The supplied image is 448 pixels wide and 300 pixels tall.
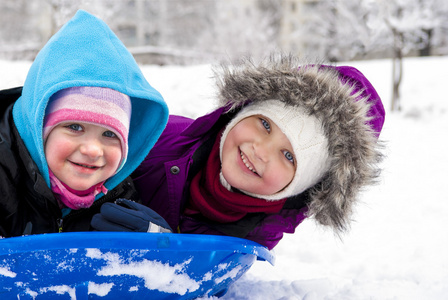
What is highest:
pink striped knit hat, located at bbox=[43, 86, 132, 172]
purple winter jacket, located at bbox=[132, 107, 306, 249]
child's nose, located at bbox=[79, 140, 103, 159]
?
pink striped knit hat, located at bbox=[43, 86, 132, 172]

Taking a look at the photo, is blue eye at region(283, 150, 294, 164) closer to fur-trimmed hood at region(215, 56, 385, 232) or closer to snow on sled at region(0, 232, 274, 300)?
fur-trimmed hood at region(215, 56, 385, 232)

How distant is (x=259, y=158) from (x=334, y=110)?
323mm

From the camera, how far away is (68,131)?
1.38m

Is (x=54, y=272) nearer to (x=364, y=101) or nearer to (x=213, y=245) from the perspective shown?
(x=213, y=245)

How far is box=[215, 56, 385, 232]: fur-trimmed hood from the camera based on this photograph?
1608mm

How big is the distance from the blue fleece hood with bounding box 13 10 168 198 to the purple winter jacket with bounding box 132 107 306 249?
212 mm

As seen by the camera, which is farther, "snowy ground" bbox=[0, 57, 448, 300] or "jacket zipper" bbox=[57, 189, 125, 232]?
"snowy ground" bbox=[0, 57, 448, 300]

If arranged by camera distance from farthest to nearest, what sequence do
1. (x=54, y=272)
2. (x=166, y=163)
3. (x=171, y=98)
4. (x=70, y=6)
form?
(x=70, y=6) < (x=171, y=98) < (x=166, y=163) < (x=54, y=272)

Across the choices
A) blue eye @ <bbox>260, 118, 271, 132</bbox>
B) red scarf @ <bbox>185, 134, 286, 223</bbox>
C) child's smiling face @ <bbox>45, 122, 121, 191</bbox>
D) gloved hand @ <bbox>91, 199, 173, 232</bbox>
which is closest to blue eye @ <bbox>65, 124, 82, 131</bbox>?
child's smiling face @ <bbox>45, 122, 121, 191</bbox>

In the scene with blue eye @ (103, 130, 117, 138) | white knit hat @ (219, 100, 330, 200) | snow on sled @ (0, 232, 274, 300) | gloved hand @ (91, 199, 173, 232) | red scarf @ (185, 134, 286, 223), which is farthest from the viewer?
red scarf @ (185, 134, 286, 223)

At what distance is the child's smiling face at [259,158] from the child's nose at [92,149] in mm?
520

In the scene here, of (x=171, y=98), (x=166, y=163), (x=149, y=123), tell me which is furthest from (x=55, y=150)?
(x=171, y=98)

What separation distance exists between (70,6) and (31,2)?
8534mm

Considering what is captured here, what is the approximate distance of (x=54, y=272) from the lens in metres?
1.07
